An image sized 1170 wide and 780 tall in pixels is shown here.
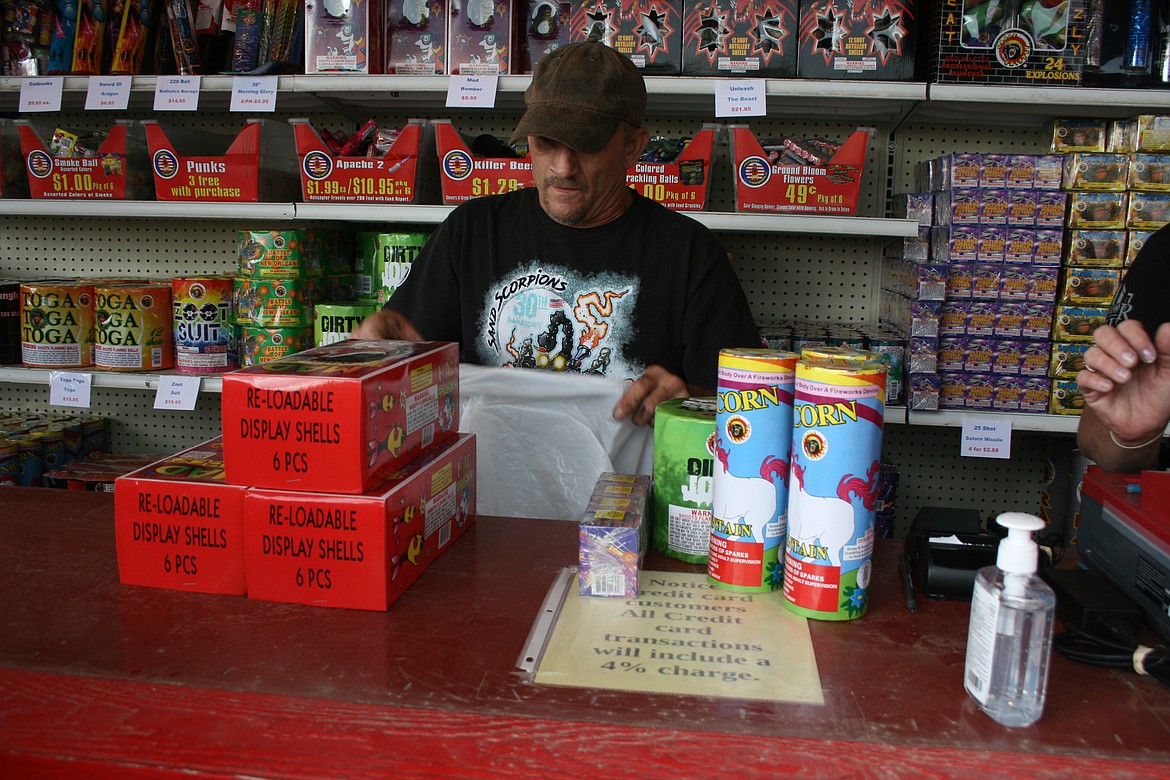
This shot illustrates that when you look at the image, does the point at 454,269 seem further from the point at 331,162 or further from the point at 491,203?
the point at 331,162

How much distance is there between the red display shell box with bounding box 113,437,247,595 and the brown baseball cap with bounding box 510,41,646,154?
3.31 feet

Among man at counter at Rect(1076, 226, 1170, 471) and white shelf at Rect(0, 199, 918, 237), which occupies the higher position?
white shelf at Rect(0, 199, 918, 237)

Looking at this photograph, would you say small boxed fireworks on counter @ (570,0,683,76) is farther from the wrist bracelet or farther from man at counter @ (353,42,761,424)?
the wrist bracelet

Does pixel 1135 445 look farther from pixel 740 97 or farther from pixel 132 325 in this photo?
pixel 132 325

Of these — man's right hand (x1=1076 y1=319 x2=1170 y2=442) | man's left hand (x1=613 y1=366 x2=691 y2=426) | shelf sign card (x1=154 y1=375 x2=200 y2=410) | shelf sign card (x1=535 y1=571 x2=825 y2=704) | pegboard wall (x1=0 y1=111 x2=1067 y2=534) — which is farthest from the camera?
pegboard wall (x1=0 y1=111 x2=1067 y2=534)

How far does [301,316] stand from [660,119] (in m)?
1.33

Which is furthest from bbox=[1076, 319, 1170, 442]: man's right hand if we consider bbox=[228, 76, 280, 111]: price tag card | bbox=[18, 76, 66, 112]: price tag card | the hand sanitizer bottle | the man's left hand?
bbox=[18, 76, 66, 112]: price tag card

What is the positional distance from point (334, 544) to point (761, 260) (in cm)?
220

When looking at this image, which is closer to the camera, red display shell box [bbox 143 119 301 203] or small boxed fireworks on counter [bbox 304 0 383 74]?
small boxed fireworks on counter [bbox 304 0 383 74]

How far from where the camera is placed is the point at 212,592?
109cm

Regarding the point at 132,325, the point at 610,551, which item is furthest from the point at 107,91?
the point at 610,551

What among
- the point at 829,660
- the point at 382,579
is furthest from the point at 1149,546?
the point at 382,579

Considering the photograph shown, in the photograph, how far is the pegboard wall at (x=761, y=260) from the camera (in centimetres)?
285

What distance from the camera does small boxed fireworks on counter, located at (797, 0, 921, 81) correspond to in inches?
90.9
